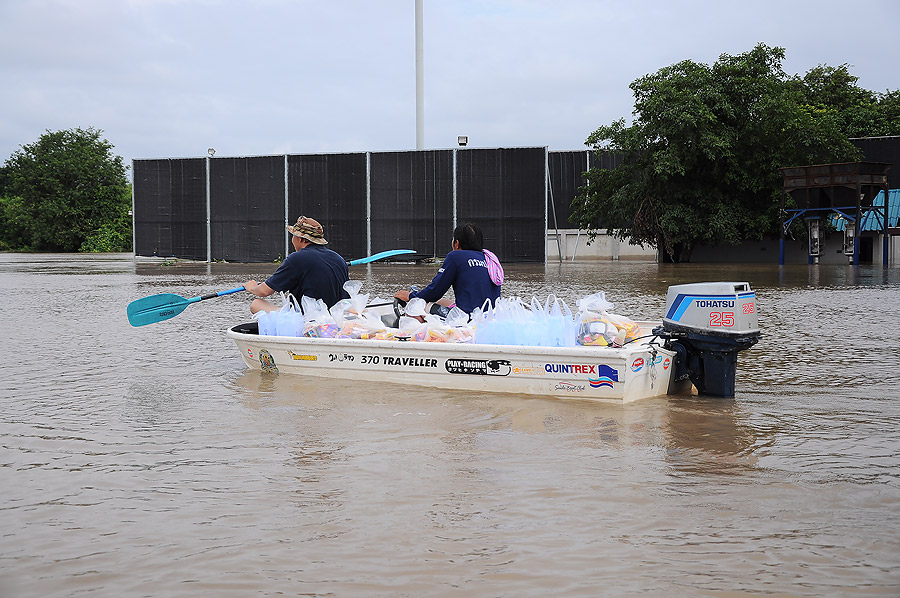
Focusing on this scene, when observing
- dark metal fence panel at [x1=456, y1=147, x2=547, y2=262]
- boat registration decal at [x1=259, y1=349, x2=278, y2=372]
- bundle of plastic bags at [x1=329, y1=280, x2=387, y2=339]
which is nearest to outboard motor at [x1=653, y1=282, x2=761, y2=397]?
bundle of plastic bags at [x1=329, y1=280, x2=387, y2=339]

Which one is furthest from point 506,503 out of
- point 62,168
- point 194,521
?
point 62,168

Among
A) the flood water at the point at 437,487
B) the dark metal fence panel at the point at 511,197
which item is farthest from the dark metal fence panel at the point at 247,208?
the flood water at the point at 437,487

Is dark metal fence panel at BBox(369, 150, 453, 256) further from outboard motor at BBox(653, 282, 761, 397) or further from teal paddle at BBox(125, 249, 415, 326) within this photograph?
outboard motor at BBox(653, 282, 761, 397)

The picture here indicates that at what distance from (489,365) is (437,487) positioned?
7.86ft

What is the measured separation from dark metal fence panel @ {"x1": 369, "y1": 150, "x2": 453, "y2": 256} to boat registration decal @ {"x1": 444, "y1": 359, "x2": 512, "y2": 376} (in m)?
29.8

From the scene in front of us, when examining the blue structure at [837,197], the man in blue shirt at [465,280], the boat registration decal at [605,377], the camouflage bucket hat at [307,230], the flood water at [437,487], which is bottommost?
the flood water at [437,487]

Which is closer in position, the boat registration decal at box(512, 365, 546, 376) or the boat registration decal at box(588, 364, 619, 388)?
the boat registration decal at box(588, 364, 619, 388)

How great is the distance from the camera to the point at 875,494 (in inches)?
165

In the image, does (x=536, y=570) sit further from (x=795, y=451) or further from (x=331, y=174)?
(x=331, y=174)

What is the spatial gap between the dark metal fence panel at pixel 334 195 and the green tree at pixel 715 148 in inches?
440

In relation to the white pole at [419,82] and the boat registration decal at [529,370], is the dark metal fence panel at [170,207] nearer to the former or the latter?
the white pole at [419,82]

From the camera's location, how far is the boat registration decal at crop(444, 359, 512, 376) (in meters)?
6.66

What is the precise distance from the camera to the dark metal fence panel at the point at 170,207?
40.2 meters

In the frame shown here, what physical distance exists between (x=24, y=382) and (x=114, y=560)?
15.4ft
